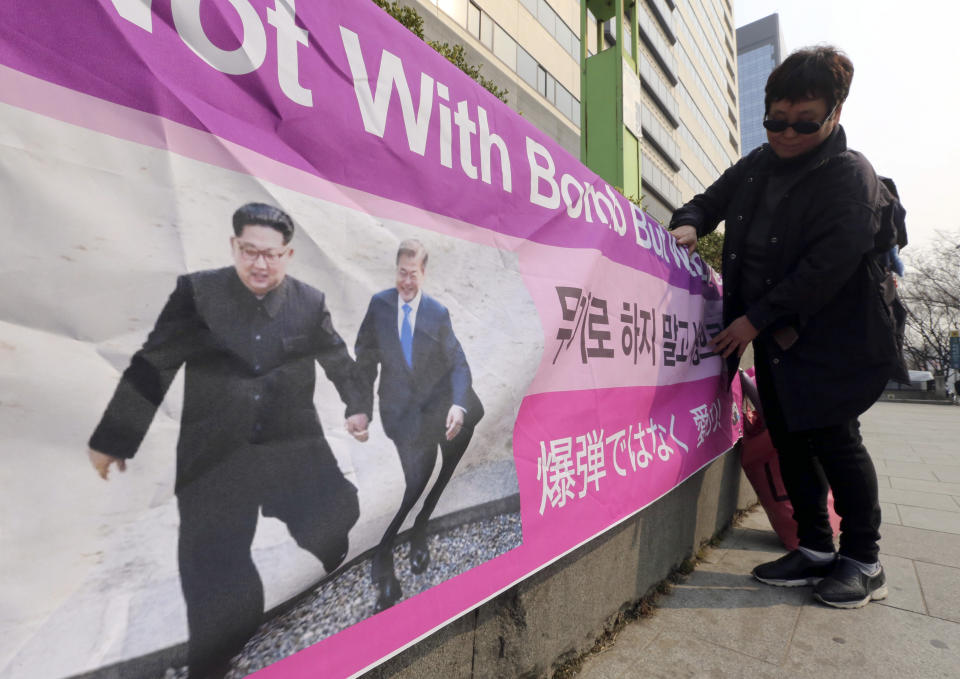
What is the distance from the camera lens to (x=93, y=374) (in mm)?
680

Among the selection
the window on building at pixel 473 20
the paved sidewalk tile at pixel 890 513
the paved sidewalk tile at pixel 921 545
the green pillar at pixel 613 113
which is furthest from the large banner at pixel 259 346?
the window on building at pixel 473 20

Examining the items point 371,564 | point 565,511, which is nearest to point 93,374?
point 371,564

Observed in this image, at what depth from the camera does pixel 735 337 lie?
2371 millimetres

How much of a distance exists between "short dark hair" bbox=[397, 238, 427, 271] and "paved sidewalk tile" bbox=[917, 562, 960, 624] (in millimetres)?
2459

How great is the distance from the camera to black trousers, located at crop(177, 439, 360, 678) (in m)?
0.75

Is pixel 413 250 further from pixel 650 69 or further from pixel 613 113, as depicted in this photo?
pixel 650 69

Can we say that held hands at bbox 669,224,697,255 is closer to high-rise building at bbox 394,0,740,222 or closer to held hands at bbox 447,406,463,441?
held hands at bbox 447,406,463,441

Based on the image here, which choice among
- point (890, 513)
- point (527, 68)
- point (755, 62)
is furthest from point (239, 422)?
point (755, 62)

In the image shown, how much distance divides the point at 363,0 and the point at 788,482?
2.55m

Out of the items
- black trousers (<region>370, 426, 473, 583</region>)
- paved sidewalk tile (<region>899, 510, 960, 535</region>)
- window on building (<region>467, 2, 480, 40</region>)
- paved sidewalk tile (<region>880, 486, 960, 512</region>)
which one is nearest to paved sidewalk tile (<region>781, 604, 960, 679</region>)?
black trousers (<region>370, 426, 473, 583</region>)

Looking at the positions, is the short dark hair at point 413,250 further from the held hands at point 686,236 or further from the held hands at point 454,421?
the held hands at point 686,236

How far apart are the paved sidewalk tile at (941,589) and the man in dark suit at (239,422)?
248cm

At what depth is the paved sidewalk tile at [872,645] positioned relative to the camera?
163 cm

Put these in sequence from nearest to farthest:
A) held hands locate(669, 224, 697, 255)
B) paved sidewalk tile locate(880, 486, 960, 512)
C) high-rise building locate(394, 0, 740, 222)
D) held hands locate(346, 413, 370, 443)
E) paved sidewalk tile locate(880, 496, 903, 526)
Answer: held hands locate(346, 413, 370, 443)
held hands locate(669, 224, 697, 255)
paved sidewalk tile locate(880, 496, 903, 526)
paved sidewalk tile locate(880, 486, 960, 512)
high-rise building locate(394, 0, 740, 222)
